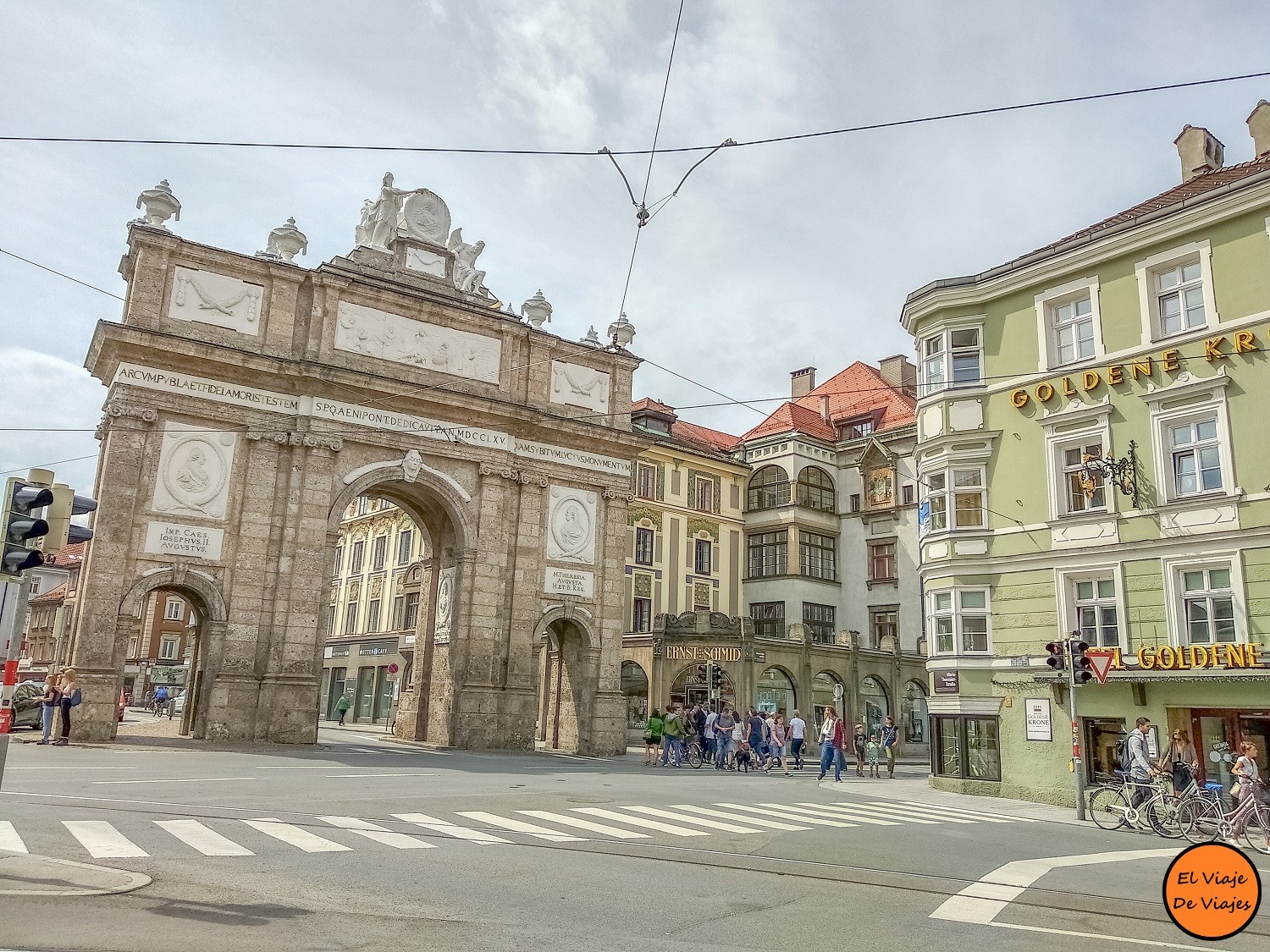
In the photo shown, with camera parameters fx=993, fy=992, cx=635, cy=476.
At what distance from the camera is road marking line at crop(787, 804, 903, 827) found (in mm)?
15752

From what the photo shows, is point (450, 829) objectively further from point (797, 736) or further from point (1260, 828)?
point (797, 736)

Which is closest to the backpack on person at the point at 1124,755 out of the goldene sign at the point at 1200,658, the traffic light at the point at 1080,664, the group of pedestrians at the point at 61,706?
the goldene sign at the point at 1200,658

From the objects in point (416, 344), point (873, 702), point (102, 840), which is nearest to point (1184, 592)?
point (102, 840)

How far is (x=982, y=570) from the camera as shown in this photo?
24109 millimetres

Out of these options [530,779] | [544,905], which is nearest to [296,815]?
[544,905]

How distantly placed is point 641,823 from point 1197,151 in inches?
966

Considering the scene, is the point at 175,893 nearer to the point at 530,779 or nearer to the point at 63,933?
the point at 63,933

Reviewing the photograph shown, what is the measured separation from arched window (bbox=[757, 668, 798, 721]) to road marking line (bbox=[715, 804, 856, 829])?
2671 cm

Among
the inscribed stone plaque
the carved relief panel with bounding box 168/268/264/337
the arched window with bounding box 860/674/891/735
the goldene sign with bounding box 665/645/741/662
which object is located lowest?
the arched window with bounding box 860/674/891/735

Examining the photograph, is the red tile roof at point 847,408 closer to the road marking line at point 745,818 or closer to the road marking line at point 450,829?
the road marking line at point 745,818

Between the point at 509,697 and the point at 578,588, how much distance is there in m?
4.54

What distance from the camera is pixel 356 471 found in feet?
98.7

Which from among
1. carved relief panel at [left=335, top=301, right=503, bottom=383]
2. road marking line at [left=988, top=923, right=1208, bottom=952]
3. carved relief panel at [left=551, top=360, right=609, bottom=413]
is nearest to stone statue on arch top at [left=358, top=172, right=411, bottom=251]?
carved relief panel at [left=335, top=301, right=503, bottom=383]

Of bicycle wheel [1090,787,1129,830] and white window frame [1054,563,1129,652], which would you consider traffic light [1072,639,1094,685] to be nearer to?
bicycle wheel [1090,787,1129,830]
